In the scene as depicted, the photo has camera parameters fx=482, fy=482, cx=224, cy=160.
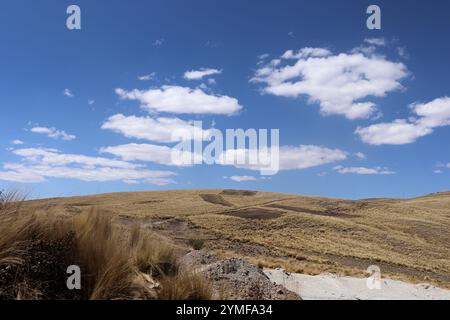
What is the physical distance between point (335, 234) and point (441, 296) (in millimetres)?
36601

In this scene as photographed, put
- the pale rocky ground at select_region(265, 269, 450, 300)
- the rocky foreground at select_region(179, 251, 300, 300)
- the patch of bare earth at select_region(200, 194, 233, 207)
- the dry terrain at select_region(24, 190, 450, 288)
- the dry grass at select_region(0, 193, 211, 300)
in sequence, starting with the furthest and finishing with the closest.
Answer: the patch of bare earth at select_region(200, 194, 233, 207), the dry terrain at select_region(24, 190, 450, 288), the pale rocky ground at select_region(265, 269, 450, 300), the rocky foreground at select_region(179, 251, 300, 300), the dry grass at select_region(0, 193, 211, 300)

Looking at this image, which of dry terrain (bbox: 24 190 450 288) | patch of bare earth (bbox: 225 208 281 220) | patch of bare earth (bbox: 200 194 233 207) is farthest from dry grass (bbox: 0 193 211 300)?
patch of bare earth (bbox: 200 194 233 207)

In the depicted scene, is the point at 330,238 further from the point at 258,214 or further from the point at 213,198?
the point at 213,198

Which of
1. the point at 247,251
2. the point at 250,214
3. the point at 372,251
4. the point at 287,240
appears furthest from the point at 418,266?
the point at 250,214

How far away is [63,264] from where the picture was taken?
22.3 feet

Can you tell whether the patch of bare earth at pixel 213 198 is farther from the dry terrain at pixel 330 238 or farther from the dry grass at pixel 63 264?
the dry grass at pixel 63 264

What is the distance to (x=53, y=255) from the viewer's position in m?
6.86

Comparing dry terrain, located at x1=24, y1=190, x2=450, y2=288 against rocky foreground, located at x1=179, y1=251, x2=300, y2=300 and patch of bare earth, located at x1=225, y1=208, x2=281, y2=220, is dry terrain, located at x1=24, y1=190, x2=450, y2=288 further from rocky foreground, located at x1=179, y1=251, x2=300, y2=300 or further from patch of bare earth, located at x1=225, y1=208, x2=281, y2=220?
rocky foreground, located at x1=179, y1=251, x2=300, y2=300

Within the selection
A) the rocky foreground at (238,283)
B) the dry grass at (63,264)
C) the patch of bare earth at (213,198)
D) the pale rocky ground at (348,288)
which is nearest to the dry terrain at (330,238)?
the pale rocky ground at (348,288)

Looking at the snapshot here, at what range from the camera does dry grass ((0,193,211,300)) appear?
20.7 feet

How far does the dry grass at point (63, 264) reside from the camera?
631 cm

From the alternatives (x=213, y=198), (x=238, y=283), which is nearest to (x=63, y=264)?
(x=238, y=283)
